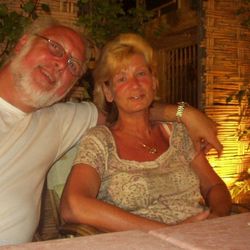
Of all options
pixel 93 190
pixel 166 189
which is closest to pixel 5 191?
pixel 93 190

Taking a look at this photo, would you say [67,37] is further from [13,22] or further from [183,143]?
[183,143]

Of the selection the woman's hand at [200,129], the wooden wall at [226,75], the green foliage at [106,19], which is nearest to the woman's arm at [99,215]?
the woman's hand at [200,129]

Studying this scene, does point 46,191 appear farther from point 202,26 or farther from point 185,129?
point 202,26

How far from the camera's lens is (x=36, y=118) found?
193 centimetres

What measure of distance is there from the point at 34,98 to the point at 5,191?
0.46 metres

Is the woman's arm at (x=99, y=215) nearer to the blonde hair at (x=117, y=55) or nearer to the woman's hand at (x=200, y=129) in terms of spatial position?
the woman's hand at (x=200, y=129)

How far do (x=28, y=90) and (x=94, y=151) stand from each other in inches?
16.8

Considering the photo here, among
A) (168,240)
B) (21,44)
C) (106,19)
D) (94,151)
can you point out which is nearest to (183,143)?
(94,151)

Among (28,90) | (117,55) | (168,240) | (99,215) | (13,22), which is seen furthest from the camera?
(13,22)

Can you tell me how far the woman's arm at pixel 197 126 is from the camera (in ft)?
7.00

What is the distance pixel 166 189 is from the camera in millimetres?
1931

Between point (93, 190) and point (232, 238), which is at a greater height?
point (232, 238)

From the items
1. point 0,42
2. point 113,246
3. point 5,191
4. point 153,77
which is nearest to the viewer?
point 113,246

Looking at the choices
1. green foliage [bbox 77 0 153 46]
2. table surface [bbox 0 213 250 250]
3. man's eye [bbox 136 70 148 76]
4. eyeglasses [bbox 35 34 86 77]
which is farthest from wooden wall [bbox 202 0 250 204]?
table surface [bbox 0 213 250 250]
